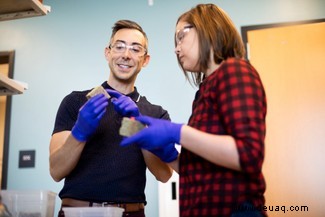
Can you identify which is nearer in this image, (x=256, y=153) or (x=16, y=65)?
(x=256, y=153)

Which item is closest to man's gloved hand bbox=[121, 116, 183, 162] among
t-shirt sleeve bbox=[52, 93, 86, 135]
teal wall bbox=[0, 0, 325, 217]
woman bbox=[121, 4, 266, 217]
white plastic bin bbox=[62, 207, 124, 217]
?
woman bbox=[121, 4, 266, 217]

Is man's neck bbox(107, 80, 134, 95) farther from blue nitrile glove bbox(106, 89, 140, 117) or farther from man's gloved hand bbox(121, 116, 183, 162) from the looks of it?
man's gloved hand bbox(121, 116, 183, 162)

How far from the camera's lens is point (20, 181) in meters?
2.76

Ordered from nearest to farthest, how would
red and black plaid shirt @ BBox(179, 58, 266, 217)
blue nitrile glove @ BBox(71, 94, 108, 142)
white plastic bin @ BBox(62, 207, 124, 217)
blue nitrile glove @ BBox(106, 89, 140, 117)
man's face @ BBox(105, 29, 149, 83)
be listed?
red and black plaid shirt @ BBox(179, 58, 266, 217), white plastic bin @ BBox(62, 207, 124, 217), blue nitrile glove @ BBox(71, 94, 108, 142), blue nitrile glove @ BBox(106, 89, 140, 117), man's face @ BBox(105, 29, 149, 83)

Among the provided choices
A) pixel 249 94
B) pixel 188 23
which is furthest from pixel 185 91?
pixel 249 94

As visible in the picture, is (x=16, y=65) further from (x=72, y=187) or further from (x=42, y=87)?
(x=72, y=187)

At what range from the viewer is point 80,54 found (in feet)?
9.67

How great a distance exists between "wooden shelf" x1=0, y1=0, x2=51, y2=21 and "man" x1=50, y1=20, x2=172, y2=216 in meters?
0.37

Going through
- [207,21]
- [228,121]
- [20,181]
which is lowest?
[20,181]

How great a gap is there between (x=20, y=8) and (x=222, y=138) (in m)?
1.00

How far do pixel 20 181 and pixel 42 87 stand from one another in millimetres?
757

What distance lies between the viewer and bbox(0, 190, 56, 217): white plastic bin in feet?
3.62

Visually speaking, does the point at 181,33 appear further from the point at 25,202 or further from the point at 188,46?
the point at 25,202

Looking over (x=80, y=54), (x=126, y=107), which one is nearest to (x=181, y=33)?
(x=126, y=107)
